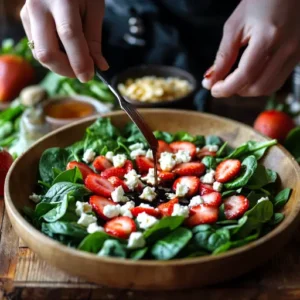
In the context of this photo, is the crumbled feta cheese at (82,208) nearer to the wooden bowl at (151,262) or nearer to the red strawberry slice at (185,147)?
the wooden bowl at (151,262)

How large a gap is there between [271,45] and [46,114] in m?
0.89

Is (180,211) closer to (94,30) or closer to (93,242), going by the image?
(93,242)

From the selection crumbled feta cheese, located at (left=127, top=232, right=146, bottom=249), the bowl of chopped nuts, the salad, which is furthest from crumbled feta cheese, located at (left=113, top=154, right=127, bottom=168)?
the bowl of chopped nuts

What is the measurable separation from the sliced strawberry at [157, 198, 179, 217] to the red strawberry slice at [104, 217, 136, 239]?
0.09 metres

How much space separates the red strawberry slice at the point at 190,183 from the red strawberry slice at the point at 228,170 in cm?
6

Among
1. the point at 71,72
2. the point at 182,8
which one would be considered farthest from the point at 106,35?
the point at 71,72

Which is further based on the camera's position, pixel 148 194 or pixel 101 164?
pixel 101 164

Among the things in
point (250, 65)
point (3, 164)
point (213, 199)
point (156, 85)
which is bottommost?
point (156, 85)

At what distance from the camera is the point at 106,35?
8.48ft

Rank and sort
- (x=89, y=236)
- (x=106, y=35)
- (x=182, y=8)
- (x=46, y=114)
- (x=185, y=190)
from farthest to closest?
(x=106, y=35), (x=182, y=8), (x=46, y=114), (x=185, y=190), (x=89, y=236)

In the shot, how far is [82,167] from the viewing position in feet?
5.09

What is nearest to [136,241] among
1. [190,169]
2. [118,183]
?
[118,183]

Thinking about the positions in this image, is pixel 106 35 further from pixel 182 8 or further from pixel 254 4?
pixel 254 4

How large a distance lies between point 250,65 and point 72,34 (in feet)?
1.43
